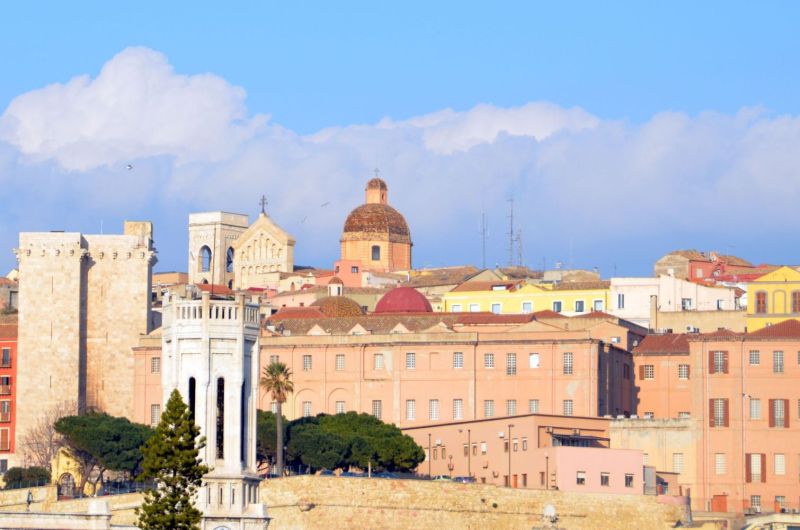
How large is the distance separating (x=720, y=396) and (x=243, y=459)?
37979 millimetres

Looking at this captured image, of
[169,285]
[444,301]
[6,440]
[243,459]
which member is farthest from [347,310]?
[243,459]

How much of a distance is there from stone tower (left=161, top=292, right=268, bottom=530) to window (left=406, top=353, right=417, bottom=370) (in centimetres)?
4036

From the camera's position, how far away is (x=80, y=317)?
119062 millimetres

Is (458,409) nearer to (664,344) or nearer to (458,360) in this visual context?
(458,360)

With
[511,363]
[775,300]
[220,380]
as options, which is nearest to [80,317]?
[511,363]

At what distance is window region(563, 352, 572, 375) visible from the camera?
115 meters

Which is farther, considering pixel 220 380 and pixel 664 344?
pixel 664 344

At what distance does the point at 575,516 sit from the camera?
322 ft

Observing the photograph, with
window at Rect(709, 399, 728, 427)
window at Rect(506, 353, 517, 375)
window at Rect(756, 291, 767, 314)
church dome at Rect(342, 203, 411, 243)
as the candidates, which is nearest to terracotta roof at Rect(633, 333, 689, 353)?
window at Rect(756, 291, 767, 314)

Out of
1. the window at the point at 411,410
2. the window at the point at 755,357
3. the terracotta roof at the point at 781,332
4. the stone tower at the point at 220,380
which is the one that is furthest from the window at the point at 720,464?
the stone tower at the point at 220,380

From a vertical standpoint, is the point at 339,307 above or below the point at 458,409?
above

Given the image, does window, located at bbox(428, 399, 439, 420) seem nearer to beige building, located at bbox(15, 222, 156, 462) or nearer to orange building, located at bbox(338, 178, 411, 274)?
beige building, located at bbox(15, 222, 156, 462)

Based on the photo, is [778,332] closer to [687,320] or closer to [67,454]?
[687,320]

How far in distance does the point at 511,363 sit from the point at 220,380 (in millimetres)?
40888
